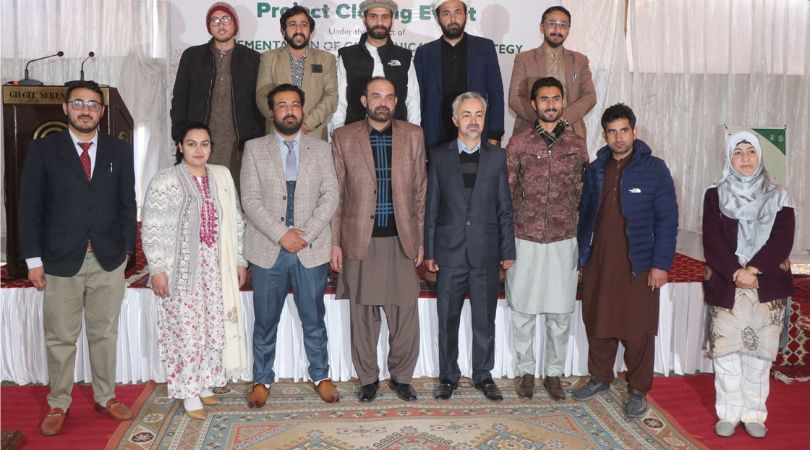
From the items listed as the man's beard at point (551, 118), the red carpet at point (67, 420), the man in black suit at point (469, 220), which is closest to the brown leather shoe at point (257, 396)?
the red carpet at point (67, 420)

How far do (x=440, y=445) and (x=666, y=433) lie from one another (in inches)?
43.6

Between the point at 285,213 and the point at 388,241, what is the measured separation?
1.80ft

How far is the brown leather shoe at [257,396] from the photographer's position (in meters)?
3.63

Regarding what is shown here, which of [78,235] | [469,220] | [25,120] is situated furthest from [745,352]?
[25,120]

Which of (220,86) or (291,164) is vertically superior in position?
(220,86)

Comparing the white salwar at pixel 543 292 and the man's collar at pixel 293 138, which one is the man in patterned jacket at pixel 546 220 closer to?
the white salwar at pixel 543 292

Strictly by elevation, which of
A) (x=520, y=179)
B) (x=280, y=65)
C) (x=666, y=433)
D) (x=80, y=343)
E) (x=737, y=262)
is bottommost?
(x=666, y=433)

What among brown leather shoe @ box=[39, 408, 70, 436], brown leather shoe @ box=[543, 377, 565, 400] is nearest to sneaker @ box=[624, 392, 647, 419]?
brown leather shoe @ box=[543, 377, 565, 400]

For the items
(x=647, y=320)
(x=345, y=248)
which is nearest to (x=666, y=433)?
(x=647, y=320)

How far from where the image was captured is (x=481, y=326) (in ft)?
12.2

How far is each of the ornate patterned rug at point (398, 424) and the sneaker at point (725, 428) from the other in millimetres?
165

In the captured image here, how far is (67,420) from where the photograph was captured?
3453 mm

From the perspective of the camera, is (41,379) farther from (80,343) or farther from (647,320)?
(647,320)

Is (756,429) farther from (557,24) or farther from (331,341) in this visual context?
(557,24)
